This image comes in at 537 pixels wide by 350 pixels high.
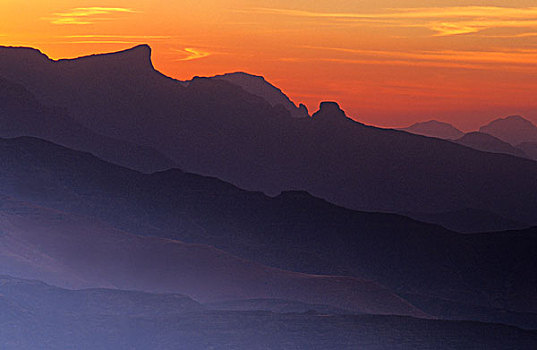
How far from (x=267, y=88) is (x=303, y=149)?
12220mm

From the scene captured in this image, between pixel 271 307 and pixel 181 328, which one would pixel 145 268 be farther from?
pixel 271 307

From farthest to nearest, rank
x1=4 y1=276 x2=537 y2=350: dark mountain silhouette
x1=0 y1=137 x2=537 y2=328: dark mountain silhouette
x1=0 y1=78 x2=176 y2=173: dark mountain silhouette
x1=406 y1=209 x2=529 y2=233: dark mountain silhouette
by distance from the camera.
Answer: x1=0 y1=78 x2=176 y2=173: dark mountain silhouette, x1=0 y1=137 x2=537 y2=328: dark mountain silhouette, x1=406 y1=209 x2=529 y2=233: dark mountain silhouette, x1=4 y1=276 x2=537 y2=350: dark mountain silhouette

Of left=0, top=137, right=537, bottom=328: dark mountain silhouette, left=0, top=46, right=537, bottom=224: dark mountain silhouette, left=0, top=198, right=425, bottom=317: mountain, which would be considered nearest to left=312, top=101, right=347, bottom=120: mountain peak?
left=0, top=46, right=537, bottom=224: dark mountain silhouette

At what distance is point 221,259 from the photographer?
111 ft

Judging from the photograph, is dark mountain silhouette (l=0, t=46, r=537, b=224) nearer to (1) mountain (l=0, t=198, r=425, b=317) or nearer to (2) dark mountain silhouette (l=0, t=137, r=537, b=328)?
(2) dark mountain silhouette (l=0, t=137, r=537, b=328)

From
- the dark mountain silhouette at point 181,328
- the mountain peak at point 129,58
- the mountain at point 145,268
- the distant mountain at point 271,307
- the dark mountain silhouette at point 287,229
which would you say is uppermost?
the mountain peak at point 129,58

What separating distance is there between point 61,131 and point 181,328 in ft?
54.4

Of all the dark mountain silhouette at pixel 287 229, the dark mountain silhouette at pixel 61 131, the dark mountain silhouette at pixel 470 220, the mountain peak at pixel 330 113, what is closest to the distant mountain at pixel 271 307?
the dark mountain silhouette at pixel 287 229

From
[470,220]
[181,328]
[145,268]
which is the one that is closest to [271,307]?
[181,328]

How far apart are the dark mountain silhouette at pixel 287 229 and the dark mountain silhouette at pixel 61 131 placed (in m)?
1.16

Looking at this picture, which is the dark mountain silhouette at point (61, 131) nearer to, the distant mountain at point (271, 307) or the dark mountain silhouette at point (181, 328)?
the distant mountain at point (271, 307)

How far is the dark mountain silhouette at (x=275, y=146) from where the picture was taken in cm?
3412

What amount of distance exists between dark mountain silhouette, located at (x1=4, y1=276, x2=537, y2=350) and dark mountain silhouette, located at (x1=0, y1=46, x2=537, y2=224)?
22.9ft

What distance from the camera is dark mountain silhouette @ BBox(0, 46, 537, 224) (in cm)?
3412
